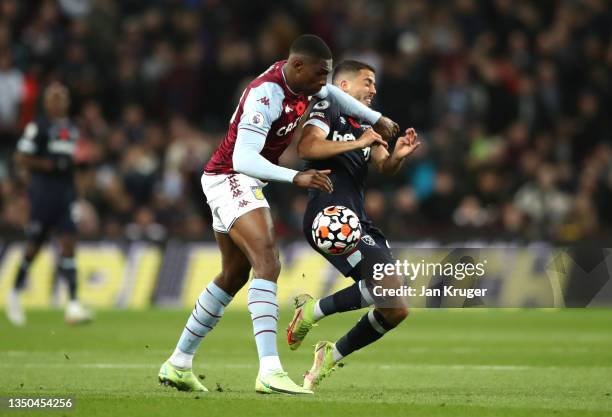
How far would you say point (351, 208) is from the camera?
30.4 ft

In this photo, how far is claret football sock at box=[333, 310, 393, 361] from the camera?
29.7 ft

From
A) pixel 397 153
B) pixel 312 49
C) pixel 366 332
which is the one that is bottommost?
pixel 366 332

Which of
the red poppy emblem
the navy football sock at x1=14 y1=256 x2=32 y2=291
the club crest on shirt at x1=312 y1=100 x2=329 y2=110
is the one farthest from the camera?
the navy football sock at x1=14 y1=256 x2=32 y2=291

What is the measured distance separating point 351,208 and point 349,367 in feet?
7.08

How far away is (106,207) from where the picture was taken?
781 inches

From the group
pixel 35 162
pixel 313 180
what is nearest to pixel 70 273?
pixel 35 162

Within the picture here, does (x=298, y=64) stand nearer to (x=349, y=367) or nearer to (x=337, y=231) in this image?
(x=337, y=231)

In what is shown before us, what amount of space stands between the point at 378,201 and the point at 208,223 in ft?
9.16

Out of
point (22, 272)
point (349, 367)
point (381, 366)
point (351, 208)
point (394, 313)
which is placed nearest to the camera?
point (394, 313)

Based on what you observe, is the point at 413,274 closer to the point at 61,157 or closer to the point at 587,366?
the point at 587,366

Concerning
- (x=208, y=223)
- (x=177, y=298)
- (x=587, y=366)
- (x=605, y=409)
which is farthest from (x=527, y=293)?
(x=208, y=223)

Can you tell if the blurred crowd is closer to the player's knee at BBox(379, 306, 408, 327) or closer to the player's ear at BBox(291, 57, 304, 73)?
the player's knee at BBox(379, 306, 408, 327)

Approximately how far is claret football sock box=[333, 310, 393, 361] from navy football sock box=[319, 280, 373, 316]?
10 centimetres

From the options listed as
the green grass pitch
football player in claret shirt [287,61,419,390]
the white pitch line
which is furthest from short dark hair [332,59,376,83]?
the white pitch line
